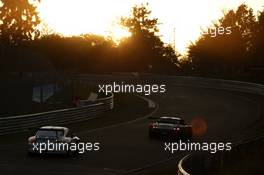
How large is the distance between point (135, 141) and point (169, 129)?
72.1 inches

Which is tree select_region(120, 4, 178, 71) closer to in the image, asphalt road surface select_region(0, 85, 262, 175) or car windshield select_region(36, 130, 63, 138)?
asphalt road surface select_region(0, 85, 262, 175)

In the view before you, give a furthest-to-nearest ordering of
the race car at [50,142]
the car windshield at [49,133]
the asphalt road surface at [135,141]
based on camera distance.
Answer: the car windshield at [49,133] < the race car at [50,142] < the asphalt road surface at [135,141]

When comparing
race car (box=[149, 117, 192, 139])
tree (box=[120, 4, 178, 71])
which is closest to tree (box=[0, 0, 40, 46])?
tree (box=[120, 4, 178, 71])

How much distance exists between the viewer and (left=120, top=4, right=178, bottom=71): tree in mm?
111500

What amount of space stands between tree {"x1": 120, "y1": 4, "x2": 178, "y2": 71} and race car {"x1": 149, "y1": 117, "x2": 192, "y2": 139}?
73448 mm

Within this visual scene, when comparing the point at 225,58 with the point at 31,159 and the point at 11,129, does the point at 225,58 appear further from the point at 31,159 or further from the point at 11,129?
the point at 31,159

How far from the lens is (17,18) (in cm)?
8231

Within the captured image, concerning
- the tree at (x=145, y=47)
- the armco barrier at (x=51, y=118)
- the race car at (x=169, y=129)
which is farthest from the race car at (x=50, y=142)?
the tree at (x=145, y=47)

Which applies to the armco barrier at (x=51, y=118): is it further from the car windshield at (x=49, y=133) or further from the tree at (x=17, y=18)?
the tree at (x=17, y=18)

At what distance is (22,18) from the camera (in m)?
82.6

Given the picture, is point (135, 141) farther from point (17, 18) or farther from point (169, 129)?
point (17, 18)

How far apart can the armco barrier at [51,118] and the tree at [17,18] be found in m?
39.0

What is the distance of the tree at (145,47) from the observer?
112 m

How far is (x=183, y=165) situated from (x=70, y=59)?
89.6 m
